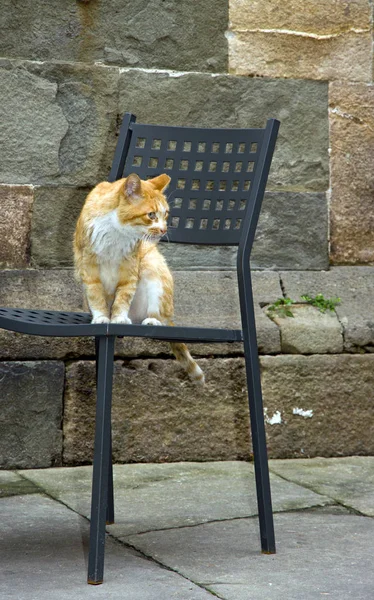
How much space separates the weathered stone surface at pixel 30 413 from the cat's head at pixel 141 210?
112 centimetres

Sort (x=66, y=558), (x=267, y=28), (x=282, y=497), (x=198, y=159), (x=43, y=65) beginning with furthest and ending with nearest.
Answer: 1. (x=267, y=28)
2. (x=43, y=65)
3. (x=282, y=497)
4. (x=198, y=159)
5. (x=66, y=558)

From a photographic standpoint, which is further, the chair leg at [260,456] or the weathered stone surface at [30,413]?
the weathered stone surface at [30,413]

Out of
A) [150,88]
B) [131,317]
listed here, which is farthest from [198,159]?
[150,88]

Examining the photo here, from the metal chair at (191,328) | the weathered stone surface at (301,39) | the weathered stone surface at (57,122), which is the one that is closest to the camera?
the metal chair at (191,328)

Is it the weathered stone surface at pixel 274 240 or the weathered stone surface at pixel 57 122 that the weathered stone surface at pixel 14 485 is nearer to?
the weathered stone surface at pixel 274 240

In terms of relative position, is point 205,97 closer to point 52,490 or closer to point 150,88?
point 150,88

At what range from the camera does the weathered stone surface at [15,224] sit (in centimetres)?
384

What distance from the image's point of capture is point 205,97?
13.4ft

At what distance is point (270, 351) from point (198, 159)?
1147 mm

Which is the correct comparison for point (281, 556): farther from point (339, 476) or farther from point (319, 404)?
point (319, 404)

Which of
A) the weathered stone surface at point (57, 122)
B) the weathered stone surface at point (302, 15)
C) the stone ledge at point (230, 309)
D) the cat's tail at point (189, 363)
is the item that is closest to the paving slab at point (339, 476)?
the stone ledge at point (230, 309)

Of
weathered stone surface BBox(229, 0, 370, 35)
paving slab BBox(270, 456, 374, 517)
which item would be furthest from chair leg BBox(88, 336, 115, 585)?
weathered stone surface BBox(229, 0, 370, 35)

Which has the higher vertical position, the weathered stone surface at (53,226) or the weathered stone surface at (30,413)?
the weathered stone surface at (53,226)

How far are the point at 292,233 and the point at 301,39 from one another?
85 centimetres
